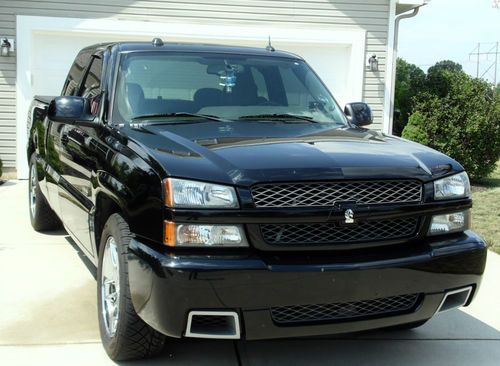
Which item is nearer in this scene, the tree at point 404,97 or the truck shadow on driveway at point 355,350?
the truck shadow on driveway at point 355,350

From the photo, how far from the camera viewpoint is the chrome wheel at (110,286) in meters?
3.53

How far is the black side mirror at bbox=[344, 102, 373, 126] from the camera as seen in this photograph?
4.92 metres

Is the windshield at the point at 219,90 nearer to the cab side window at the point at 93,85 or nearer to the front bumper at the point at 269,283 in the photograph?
the cab side window at the point at 93,85

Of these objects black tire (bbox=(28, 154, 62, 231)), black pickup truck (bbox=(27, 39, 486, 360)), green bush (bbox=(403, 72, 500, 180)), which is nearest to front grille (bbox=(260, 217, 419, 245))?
black pickup truck (bbox=(27, 39, 486, 360))

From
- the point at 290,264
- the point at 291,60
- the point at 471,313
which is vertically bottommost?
the point at 471,313

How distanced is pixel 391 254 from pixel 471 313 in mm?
1880

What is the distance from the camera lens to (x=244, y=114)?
4.32 metres

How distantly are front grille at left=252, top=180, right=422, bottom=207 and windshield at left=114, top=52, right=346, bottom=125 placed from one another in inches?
47.8

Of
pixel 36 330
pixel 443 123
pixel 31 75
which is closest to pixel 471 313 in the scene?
pixel 36 330

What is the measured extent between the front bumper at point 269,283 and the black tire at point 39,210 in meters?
3.69

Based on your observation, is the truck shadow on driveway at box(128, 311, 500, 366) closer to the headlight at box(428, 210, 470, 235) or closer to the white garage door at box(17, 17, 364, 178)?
the headlight at box(428, 210, 470, 235)

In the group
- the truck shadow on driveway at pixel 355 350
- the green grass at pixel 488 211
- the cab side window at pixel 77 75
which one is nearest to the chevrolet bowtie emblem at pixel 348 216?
the truck shadow on driveway at pixel 355 350

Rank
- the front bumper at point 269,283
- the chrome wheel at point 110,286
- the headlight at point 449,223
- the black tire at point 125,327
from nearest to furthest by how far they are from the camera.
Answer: the front bumper at point 269,283
the black tire at point 125,327
the headlight at point 449,223
the chrome wheel at point 110,286

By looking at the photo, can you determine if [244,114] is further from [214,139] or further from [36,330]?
[36,330]
